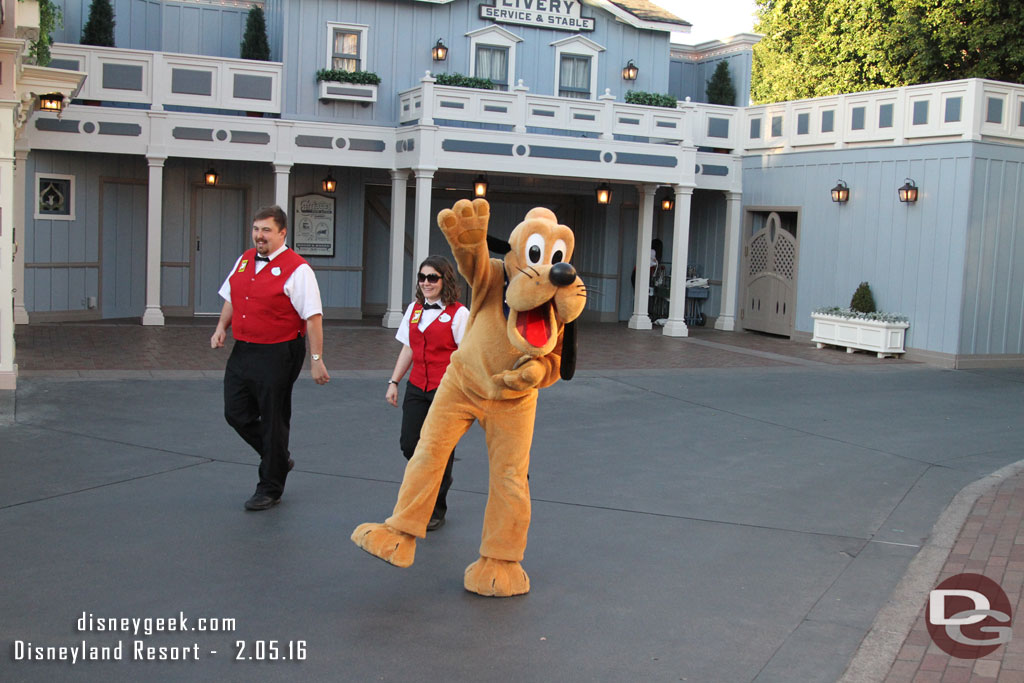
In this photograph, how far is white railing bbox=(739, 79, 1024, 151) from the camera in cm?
1659

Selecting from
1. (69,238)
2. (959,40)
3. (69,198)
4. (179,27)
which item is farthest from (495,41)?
(959,40)

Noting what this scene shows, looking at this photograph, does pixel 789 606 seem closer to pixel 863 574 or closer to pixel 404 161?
pixel 863 574

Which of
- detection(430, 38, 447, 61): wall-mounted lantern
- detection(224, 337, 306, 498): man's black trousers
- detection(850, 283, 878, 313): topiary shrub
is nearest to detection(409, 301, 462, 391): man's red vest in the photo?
detection(224, 337, 306, 498): man's black trousers

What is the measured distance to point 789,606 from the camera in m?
5.56

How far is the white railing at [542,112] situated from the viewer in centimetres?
1850

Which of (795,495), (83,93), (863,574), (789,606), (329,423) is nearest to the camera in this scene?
(789,606)

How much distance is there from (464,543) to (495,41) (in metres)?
16.3

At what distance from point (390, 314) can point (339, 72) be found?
452cm

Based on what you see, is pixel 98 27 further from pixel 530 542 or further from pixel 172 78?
pixel 530 542

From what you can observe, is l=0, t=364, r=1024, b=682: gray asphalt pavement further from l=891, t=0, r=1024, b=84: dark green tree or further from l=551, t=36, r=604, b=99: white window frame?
l=891, t=0, r=1024, b=84: dark green tree

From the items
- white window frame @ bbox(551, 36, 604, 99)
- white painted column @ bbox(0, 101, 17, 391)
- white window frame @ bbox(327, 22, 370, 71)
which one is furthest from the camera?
white window frame @ bbox(551, 36, 604, 99)

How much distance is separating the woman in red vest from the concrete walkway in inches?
27.9

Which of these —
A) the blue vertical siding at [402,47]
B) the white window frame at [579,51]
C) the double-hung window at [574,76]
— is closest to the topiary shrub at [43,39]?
the blue vertical siding at [402,47]

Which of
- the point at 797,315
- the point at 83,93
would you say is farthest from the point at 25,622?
the point at 797,315
